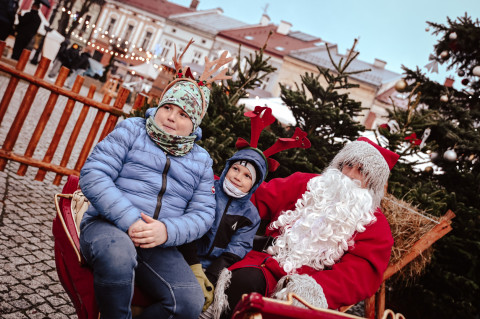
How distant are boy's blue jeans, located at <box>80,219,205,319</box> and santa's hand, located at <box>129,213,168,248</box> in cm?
5

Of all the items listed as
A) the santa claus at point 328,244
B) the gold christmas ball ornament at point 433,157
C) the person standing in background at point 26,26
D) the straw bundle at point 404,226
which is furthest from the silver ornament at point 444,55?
the person standing in background at point 26,26

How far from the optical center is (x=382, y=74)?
28516 mm

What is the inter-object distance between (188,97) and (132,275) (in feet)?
3.58

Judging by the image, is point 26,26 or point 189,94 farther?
point 26,26

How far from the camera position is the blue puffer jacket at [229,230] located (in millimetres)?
2354

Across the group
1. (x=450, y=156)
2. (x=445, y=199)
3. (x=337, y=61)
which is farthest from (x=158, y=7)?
(x=445, y=199)

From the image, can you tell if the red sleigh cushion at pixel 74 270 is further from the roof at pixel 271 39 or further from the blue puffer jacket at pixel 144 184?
the roof at pixel 271 39

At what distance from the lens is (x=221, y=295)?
6.94 feet

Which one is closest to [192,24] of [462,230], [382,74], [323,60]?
[323,60]

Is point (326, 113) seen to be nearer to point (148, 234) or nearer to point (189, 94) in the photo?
point (189, 94)

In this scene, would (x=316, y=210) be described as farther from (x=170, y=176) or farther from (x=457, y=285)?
(x=457, y=285)

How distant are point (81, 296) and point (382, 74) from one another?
30372 mm

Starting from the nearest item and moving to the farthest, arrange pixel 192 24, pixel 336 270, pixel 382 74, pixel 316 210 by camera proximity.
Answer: pixel 336 270 < pixel 316 210 < pixel 382 74 < pixel 192 24

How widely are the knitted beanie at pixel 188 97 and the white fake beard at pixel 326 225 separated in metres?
1.04
